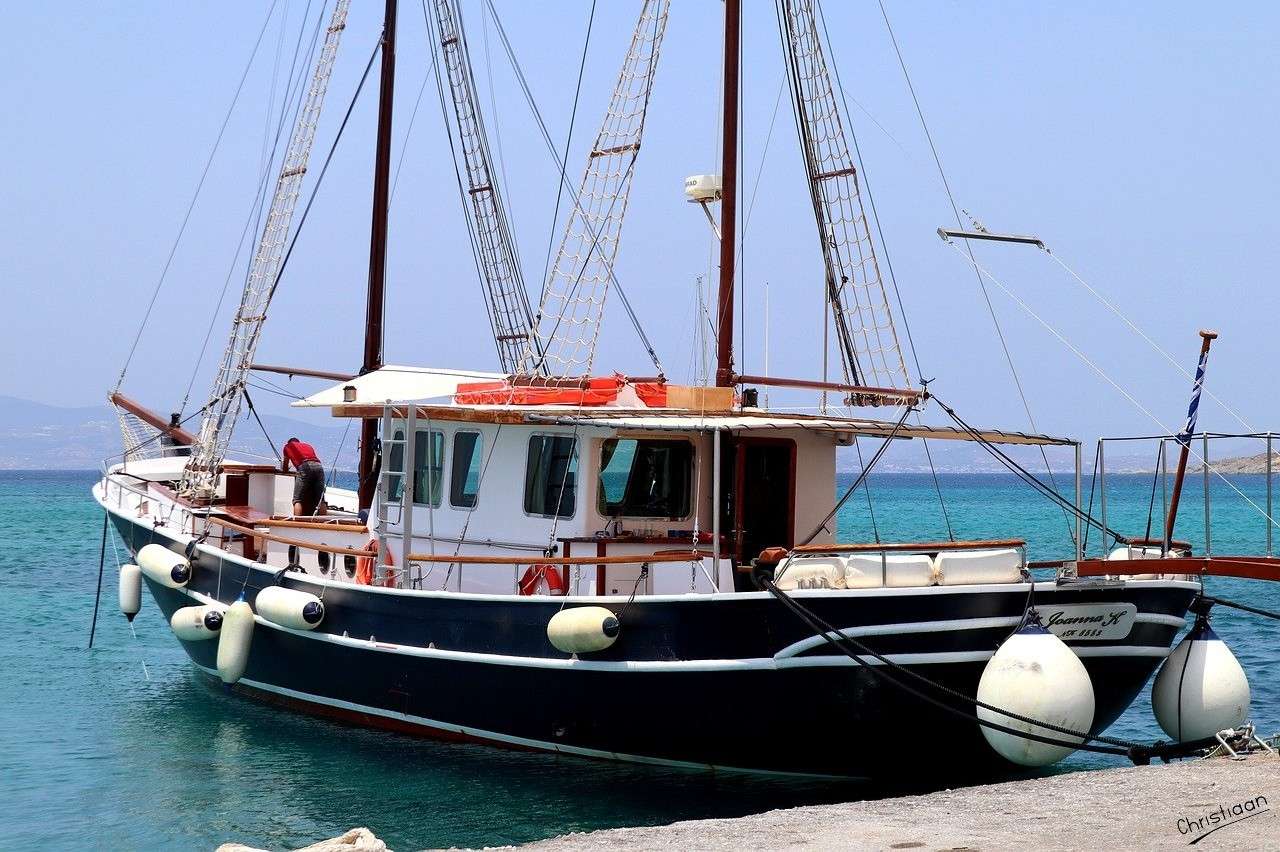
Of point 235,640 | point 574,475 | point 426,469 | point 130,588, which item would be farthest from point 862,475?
point 130,588

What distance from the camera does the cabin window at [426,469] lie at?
48.9 ft

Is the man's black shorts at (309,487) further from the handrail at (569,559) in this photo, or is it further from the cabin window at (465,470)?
the handrail at (569,559)

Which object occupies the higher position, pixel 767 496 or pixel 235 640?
pixel 767 496

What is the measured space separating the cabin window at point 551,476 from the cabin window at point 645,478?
12.6 inches

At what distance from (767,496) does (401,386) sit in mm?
4586

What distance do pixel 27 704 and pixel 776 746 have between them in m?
11.2

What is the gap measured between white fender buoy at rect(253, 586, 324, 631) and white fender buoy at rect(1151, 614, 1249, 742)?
806cm

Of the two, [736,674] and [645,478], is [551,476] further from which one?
[736,674]

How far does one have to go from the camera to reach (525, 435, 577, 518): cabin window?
13.6 m

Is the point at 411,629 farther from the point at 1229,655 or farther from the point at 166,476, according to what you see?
the point at 166,476

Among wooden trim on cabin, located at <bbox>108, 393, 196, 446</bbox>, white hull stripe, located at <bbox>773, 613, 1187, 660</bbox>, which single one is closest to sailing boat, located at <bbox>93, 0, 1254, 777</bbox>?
white hull stripe, located at <bbox>773, 613, 1187, 660</bbox>

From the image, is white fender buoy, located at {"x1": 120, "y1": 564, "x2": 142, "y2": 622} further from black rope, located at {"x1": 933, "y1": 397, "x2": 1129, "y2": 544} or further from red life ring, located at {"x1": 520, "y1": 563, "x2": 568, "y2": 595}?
black rope, located at {"x1": 933, "y1": 397, "x2": 1129, "y2": 544}

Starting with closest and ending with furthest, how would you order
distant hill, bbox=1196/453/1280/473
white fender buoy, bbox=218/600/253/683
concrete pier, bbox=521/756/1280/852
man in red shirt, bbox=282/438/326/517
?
concrete pier, bbox=521/756/1280/852, white fender buoy, bbox=218/600/253/683, man in red shirt, bbox=282/438/326/517, distant hill, bbox=1196/453/1280/473

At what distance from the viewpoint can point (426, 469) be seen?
15.0 meters
